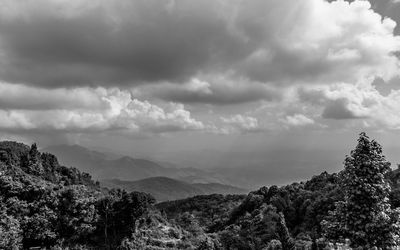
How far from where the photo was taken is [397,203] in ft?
246

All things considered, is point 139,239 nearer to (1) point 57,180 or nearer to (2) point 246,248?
(2) point 246,248

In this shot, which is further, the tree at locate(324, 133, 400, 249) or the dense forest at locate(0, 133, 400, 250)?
the dense forest at locate(0, 133, 400, 250)

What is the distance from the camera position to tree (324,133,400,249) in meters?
17.4

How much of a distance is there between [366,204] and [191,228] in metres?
99.9

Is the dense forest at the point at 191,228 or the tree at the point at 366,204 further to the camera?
the dense forest at the point at 191,228

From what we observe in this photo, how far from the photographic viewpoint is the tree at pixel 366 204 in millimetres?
17359

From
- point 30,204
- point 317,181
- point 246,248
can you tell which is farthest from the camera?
point 317,181

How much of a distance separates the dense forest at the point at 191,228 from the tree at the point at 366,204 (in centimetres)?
4

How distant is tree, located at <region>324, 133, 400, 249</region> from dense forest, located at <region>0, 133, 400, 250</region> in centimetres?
4

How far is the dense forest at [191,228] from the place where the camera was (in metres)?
17.9

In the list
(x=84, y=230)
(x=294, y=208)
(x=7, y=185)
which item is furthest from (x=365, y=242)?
(x=294, y=208)

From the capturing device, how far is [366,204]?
18.0 m

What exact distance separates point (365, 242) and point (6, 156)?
132 metres

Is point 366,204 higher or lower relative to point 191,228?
higher
